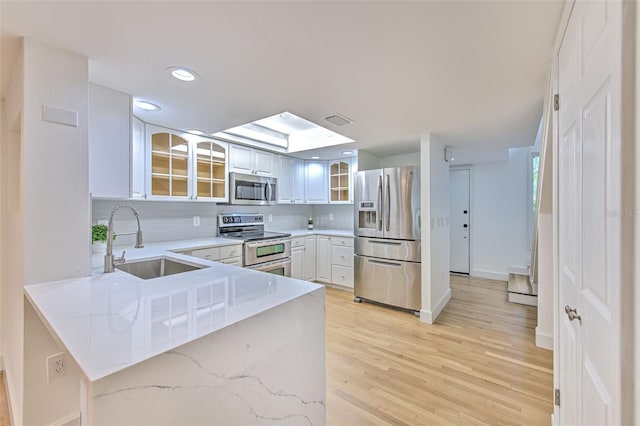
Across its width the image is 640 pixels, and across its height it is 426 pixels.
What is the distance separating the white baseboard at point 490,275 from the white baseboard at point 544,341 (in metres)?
2.52

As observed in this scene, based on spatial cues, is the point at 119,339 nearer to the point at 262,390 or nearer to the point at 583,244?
the point at 262,390

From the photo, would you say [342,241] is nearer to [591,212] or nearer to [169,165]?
[169,165]

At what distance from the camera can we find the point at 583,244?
0.96 metres

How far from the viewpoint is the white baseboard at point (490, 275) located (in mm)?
4814

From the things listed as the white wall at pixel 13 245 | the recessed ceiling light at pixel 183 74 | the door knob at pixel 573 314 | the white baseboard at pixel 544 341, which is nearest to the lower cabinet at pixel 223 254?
the white wall at pixel 13 245

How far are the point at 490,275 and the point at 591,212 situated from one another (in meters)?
4.81

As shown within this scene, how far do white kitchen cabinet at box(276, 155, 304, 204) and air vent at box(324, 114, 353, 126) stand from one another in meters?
1.86

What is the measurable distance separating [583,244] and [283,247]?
3.35 m

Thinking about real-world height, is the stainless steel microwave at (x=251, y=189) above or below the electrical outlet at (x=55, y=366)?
above

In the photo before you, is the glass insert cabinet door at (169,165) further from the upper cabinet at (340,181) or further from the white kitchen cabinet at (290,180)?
the upper cabinet at (340,181)

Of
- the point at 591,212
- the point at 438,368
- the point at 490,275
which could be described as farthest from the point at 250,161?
the point at 490,275

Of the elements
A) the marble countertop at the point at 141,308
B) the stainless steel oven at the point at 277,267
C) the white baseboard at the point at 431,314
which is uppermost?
the marble countertop at the point at 141,308

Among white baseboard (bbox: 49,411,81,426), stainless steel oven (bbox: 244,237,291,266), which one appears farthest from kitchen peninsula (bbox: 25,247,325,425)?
stainless steel oven (bbox: 244,237,291,266)

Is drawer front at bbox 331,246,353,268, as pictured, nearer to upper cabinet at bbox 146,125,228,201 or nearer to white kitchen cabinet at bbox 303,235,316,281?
white kitchen cabinet at bbox 303,235,316,281
